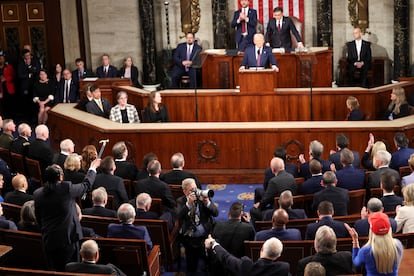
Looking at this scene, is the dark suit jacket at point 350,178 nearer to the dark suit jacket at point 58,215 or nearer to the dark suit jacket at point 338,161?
the dark suit jacket at point 338,161

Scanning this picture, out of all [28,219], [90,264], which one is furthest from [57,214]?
[90,264]

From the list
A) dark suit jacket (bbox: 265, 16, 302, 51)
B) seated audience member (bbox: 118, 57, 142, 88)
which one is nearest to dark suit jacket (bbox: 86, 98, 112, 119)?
seated audience member (bbox: 118, 57, 142, 88)

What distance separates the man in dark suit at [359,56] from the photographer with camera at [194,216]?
7960mm

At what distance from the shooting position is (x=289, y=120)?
1259 cm

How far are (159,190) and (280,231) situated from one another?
6.23 feet

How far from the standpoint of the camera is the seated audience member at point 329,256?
623 centimetres

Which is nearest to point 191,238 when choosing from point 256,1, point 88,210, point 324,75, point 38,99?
point 88,210

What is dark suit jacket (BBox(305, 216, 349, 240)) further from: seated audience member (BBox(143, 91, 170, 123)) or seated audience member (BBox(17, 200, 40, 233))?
seated audience member (BBox(143, 91, 170, 123))

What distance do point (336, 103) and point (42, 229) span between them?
6.74 m

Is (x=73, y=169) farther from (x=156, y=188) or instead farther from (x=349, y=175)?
(x=349, y=175)

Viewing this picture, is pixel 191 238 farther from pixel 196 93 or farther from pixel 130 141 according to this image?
pixel 196 93

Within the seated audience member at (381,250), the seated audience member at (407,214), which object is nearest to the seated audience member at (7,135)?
the seated audience member at (407,214)

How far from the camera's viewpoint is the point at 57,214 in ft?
23.4

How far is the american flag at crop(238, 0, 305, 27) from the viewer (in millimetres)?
16312
